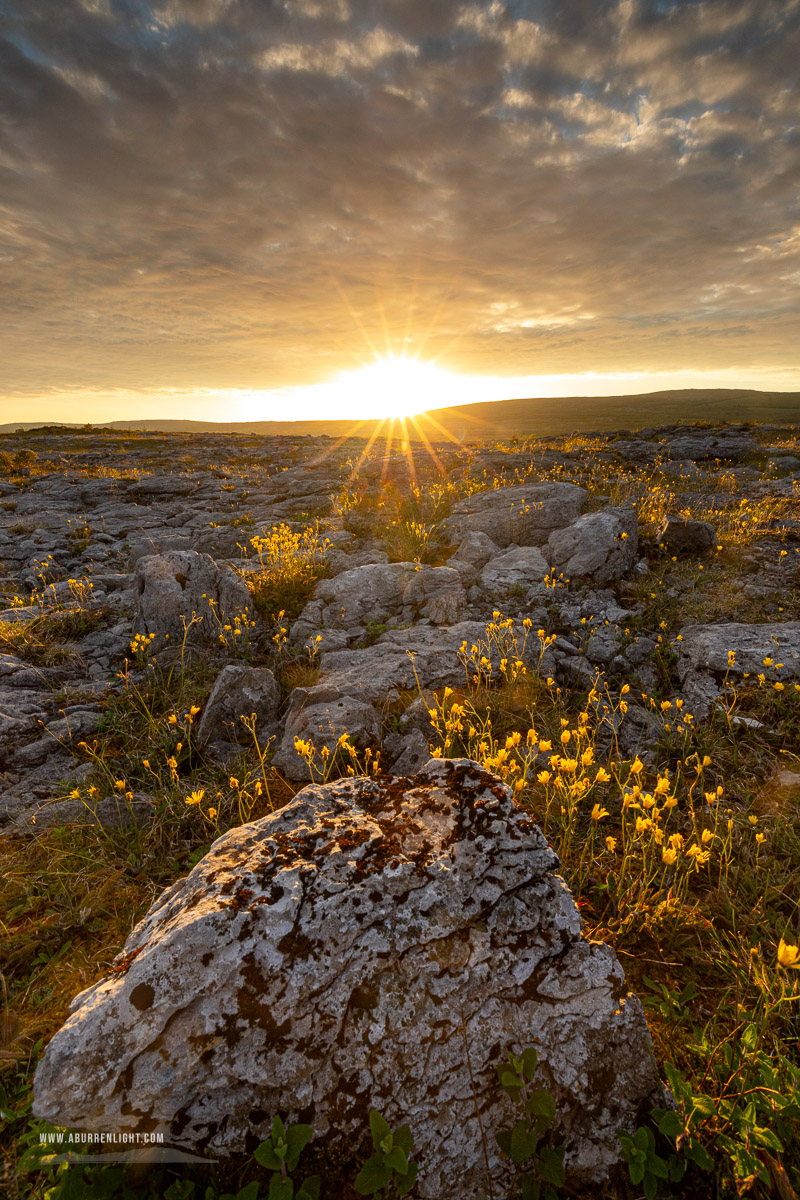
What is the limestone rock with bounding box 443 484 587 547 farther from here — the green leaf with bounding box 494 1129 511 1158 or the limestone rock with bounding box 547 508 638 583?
the green leaf with bounding box 494 1129 511 1158

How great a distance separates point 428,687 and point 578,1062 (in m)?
3.39

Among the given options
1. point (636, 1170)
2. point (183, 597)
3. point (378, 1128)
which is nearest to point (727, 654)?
point (636, 1170)

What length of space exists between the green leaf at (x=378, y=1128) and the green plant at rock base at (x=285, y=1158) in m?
0.22

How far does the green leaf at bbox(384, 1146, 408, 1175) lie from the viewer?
5.38 feet

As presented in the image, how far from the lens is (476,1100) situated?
1.83 m

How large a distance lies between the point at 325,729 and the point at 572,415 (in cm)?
10690

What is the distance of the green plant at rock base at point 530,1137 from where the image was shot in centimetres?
169

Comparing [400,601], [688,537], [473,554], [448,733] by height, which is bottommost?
[448,733]

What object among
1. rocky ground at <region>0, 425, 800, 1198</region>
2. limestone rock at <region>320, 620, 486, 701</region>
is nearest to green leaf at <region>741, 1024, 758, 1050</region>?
rocky ground at <region>0, 425, 800, 1198</region>

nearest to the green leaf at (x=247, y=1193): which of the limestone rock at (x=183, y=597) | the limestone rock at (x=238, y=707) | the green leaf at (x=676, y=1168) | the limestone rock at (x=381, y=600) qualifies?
the green leaf at (x=676, y=1168)

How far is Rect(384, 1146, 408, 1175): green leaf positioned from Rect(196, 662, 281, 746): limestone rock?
132 inches

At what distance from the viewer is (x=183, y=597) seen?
6.46 metres

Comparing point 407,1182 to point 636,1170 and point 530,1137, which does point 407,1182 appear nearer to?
point 530,1137

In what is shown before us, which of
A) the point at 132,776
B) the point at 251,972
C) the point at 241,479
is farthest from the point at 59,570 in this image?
the point at 241,479
